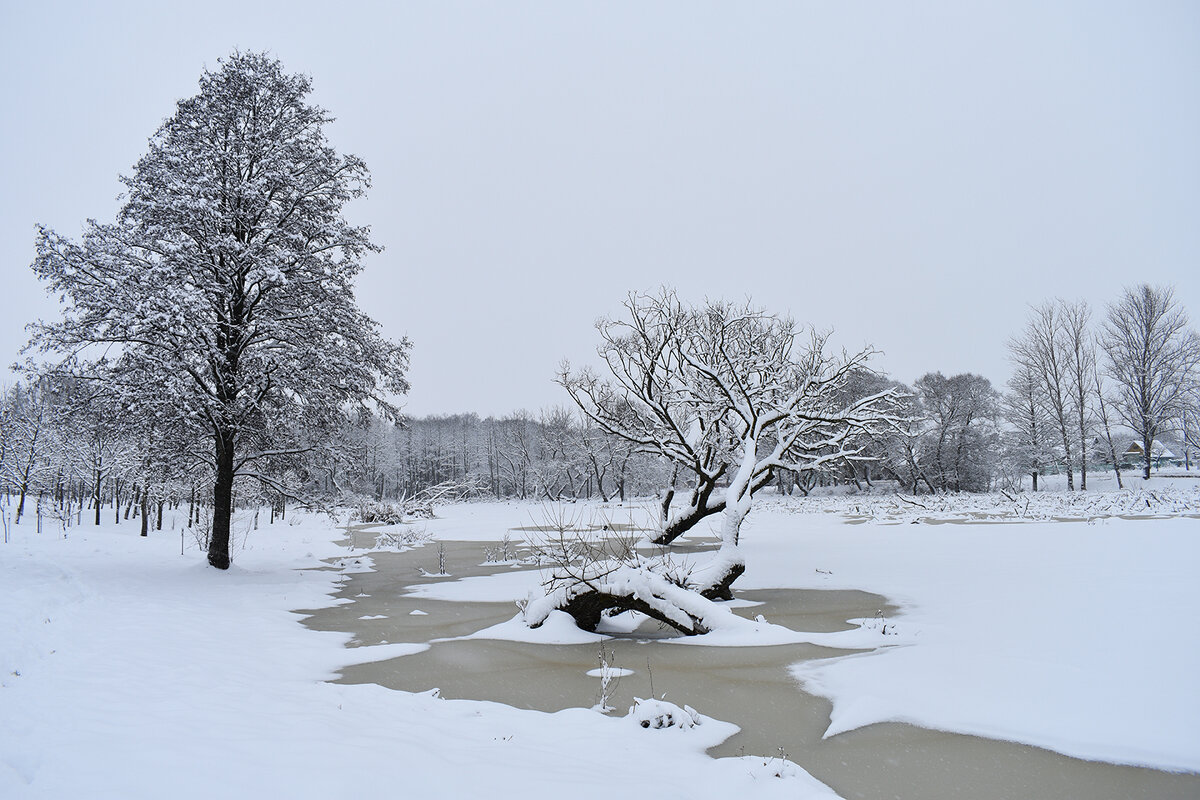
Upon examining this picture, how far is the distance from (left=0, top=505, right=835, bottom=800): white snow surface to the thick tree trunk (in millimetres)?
5377

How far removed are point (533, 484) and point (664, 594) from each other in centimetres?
6457

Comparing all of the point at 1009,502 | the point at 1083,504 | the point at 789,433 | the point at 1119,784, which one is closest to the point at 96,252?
the point at 789,433

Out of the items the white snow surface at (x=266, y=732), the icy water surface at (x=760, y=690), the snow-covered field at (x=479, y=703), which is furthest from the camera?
the icy water surface at (x=760, y=690)

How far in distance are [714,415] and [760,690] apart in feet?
37.5

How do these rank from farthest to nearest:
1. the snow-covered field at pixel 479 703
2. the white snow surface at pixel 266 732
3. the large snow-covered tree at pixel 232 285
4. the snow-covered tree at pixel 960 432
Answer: the snow-covered tree at pixel 960 432, the large snow-covered tree at pixel 232 285, the snow-covered field at pixel 479 703, the white snow surface at pixel 266 732

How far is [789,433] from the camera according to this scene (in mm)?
14539

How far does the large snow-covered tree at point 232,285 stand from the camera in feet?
41.0

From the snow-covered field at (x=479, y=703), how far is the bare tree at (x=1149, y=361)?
1058 inches

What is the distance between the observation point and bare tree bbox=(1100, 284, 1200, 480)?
105 feet

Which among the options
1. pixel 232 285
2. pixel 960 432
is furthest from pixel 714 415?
pixel 960 432

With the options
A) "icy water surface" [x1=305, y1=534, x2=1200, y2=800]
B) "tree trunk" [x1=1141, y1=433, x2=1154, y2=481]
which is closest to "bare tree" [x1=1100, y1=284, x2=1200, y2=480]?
"tree trunk" [x1=1141, y1=433, x2=1154, y2=481]

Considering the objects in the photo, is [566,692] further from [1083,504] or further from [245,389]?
[1083,504]

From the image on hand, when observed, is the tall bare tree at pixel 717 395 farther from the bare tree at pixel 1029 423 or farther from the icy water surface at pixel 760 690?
the bare tree at pixel 1029 423

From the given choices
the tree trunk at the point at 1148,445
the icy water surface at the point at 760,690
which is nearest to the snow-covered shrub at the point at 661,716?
the icy water surface at the point at 760,690
